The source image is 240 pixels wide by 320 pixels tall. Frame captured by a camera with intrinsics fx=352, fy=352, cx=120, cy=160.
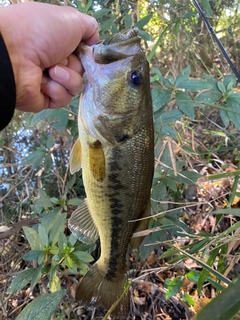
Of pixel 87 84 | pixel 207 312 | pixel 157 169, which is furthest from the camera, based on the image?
pixel 157 169

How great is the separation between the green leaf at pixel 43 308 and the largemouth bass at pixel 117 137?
1.44 ft

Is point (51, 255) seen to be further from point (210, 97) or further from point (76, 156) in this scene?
point (210, 97)

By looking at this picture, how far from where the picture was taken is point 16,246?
2637 mm

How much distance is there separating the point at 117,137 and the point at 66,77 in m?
0.34

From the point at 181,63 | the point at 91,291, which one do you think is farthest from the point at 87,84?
the point at 181,63

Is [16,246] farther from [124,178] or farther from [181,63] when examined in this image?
[181,63]

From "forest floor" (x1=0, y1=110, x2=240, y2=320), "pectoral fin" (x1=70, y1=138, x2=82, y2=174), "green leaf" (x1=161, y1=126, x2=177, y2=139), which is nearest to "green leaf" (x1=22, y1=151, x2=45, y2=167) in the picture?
"forest floor" (x1=0, y1=110, x2=240, y2=320)

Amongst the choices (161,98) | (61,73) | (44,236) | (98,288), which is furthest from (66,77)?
(98,288)

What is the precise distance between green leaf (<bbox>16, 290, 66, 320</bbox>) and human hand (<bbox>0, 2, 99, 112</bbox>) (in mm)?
865

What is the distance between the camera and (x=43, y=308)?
1.38 meters

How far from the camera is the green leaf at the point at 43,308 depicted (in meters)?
1.36

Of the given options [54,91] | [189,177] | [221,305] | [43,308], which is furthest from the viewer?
[189,177]

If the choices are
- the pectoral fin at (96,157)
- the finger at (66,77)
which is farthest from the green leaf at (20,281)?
the finger at (66,77)

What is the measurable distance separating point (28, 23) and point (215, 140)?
104 inches
